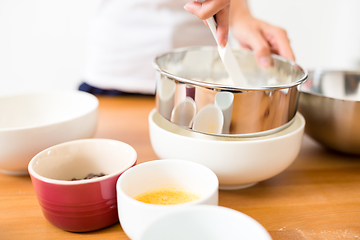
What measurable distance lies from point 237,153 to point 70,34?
62.7 inches

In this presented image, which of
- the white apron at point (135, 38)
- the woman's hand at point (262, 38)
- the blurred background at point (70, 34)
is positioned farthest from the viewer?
the blurred background at point (70, 34)

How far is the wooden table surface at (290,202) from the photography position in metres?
0.42

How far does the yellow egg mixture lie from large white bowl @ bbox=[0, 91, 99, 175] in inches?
7.8

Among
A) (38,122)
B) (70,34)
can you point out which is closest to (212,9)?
(38,122)

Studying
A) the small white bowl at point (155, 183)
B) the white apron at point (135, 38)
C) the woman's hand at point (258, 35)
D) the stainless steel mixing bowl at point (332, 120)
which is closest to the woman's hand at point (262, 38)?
the woman's hand at point (258, 35)

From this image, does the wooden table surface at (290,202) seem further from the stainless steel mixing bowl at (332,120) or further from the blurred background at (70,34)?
the blurred background at (70,34)

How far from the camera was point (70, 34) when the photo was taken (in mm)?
1801

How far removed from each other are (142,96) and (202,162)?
531mm

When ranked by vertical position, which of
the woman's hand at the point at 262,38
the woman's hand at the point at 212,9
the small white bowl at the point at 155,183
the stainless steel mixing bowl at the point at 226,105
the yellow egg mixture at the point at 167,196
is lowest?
the yellow egg mixture at the point at 167,196

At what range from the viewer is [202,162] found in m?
0.48

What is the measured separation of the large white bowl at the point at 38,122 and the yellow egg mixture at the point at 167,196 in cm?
20

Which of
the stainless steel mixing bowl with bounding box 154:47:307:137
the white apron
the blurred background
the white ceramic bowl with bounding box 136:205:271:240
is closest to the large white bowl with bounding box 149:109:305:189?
the stainless steel mixing bowl with bounding box 154:47:307:137

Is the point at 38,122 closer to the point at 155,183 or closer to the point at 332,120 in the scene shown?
the point at 155,183

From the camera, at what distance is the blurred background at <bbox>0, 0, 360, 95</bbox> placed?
1.73 metres
